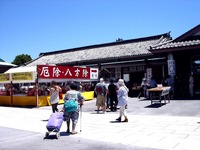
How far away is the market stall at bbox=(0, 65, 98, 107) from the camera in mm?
16750

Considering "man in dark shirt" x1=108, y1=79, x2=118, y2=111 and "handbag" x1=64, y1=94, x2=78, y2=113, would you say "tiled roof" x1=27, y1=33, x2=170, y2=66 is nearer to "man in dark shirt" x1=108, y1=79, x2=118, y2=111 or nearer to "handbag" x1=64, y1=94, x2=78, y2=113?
"man in dark shirt" x1=108, y1=79, x2=118, y2=111

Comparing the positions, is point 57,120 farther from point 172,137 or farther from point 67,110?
point 172,137

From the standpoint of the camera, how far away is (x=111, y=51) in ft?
84.2

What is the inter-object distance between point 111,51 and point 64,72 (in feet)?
27.3

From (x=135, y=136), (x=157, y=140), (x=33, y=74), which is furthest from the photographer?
(x=33, y=74)

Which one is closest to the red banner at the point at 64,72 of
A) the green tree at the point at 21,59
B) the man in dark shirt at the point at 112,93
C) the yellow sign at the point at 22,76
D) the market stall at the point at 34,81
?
the market stall at the point at 34,81

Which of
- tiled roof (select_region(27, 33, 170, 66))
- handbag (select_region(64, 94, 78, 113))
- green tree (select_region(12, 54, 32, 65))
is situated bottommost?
handbag (select_region(64, 94, 78, 113))

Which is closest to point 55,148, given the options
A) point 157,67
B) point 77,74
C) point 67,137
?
point 67,137

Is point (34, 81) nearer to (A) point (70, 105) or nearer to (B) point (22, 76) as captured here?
(B) point (22, 76)

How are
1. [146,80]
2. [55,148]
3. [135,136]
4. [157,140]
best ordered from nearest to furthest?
[55,148]
[157,140]
[135,136]
[146,80]

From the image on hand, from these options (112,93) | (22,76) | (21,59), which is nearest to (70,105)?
(112,93)

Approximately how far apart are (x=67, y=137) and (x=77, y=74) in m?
12.4

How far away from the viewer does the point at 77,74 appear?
1978 centimetres

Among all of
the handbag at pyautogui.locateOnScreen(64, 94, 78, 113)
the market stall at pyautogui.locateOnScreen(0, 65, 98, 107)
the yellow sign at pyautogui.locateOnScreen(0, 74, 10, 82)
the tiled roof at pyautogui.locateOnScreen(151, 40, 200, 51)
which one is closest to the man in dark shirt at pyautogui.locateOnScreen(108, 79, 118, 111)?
the market stall at pyautogui.locateOnScreen(0, 65, 98, 107)
